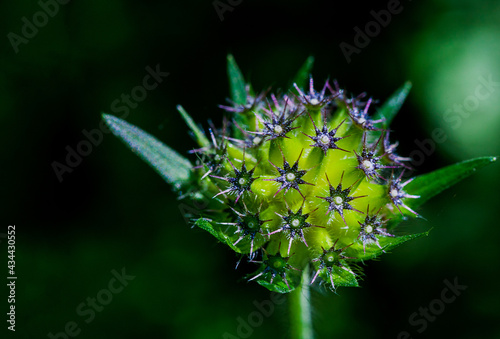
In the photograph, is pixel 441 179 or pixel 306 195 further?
pixel 441 179

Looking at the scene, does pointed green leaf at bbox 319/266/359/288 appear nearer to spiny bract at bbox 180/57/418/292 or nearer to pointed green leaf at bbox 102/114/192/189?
spiny bract at bbox 180/57/418/292

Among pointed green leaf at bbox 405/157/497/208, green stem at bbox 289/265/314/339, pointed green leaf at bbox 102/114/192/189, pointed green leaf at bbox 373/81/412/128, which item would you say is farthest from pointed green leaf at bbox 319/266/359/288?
pointed green leaf at bbox 373/81/412/128

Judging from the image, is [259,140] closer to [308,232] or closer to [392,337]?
[308,232]

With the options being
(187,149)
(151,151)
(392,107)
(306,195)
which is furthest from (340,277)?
(187,149)

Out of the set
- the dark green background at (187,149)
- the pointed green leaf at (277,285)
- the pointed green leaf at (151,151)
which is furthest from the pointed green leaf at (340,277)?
the dark green background at (187,149)

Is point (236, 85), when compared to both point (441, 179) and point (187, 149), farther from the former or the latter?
point (441, 179)

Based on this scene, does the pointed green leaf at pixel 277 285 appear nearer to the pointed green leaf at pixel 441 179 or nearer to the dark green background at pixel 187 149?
the pointed green leaf at pixel 441 179
